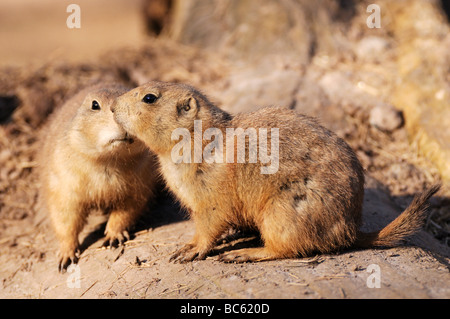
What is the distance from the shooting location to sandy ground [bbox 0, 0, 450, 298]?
4375 mm

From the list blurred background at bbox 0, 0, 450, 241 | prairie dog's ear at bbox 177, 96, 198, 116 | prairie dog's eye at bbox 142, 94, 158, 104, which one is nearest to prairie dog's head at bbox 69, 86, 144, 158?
prairie dog's eye at bbox 142, 94, 158, 104

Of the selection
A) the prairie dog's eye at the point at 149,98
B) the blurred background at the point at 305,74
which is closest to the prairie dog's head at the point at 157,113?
the prairie dog's eye at the point at 149,98

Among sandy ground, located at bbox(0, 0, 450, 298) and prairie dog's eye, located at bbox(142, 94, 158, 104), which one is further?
prairie dog's eye, located at bbox(142, 94, 158, 104)

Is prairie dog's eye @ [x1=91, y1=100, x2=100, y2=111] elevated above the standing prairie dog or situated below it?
above

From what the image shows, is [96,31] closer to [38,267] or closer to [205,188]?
[38,267]

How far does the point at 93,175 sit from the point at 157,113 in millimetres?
1467

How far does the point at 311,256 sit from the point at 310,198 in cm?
65

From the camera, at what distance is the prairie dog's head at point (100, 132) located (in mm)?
5328

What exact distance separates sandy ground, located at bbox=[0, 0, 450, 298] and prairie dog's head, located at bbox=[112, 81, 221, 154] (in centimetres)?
137

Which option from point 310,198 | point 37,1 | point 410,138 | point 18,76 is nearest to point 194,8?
point 18,76

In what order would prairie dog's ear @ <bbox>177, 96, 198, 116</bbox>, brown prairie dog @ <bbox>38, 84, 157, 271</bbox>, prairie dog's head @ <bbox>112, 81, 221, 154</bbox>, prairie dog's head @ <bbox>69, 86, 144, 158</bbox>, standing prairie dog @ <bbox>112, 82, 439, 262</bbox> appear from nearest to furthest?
standing prairie dog @ <bbox>112, 82, 439, 262</bbox> → prairie dog's head @ <bbox>112, 81, 221, 154</bbox> → prairie dog's ear @ <bbox>177, 96, 198, 116</bbox> → prairie dog's head @ <bbox>69, 86, 144, 158</bbox> → brown prairie dog @ <bbox>38, 84, 157, 271</bbox>

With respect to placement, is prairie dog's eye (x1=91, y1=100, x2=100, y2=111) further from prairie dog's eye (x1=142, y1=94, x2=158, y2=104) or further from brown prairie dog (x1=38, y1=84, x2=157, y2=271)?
prairie dog's eye (x1=142, y1=94, x2=158, y2=104)

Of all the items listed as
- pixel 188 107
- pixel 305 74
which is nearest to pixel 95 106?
pixel 188 107
